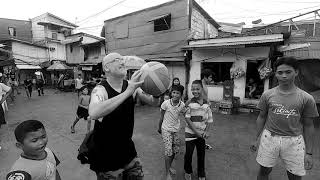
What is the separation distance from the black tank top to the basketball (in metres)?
0.35

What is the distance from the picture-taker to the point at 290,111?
2822 millimetres

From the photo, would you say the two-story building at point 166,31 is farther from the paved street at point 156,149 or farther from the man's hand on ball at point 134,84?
the man's hand on ball at point 134,84

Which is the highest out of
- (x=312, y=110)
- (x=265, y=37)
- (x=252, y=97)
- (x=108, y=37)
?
(x=108, y=37)

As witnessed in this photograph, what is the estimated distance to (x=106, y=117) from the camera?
2.07 m

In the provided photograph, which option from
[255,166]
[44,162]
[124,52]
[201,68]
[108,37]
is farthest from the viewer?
[108,37]

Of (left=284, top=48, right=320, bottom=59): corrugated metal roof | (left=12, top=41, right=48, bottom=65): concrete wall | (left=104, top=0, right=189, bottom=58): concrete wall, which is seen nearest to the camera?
(left=284, top=48, right=320, bottom=59): corrugated metal roof

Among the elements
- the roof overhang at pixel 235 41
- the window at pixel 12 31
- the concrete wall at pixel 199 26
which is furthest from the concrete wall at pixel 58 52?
the roof overhang at pixel 235 41

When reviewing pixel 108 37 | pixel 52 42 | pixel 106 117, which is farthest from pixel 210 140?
pixel 52 42

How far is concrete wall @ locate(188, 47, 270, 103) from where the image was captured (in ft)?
34.3

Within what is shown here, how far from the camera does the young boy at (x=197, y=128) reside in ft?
12.1

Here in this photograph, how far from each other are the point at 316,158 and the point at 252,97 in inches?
242

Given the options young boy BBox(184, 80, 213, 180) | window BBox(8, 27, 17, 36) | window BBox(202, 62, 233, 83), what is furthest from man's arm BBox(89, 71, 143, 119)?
window BBox(8, 27, 17, 36)

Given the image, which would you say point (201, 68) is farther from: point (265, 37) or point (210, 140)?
point (210, 140)

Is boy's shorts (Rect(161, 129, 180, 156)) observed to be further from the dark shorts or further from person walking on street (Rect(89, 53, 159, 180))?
person walking on street (Rect(89, 53, 159, 180))
